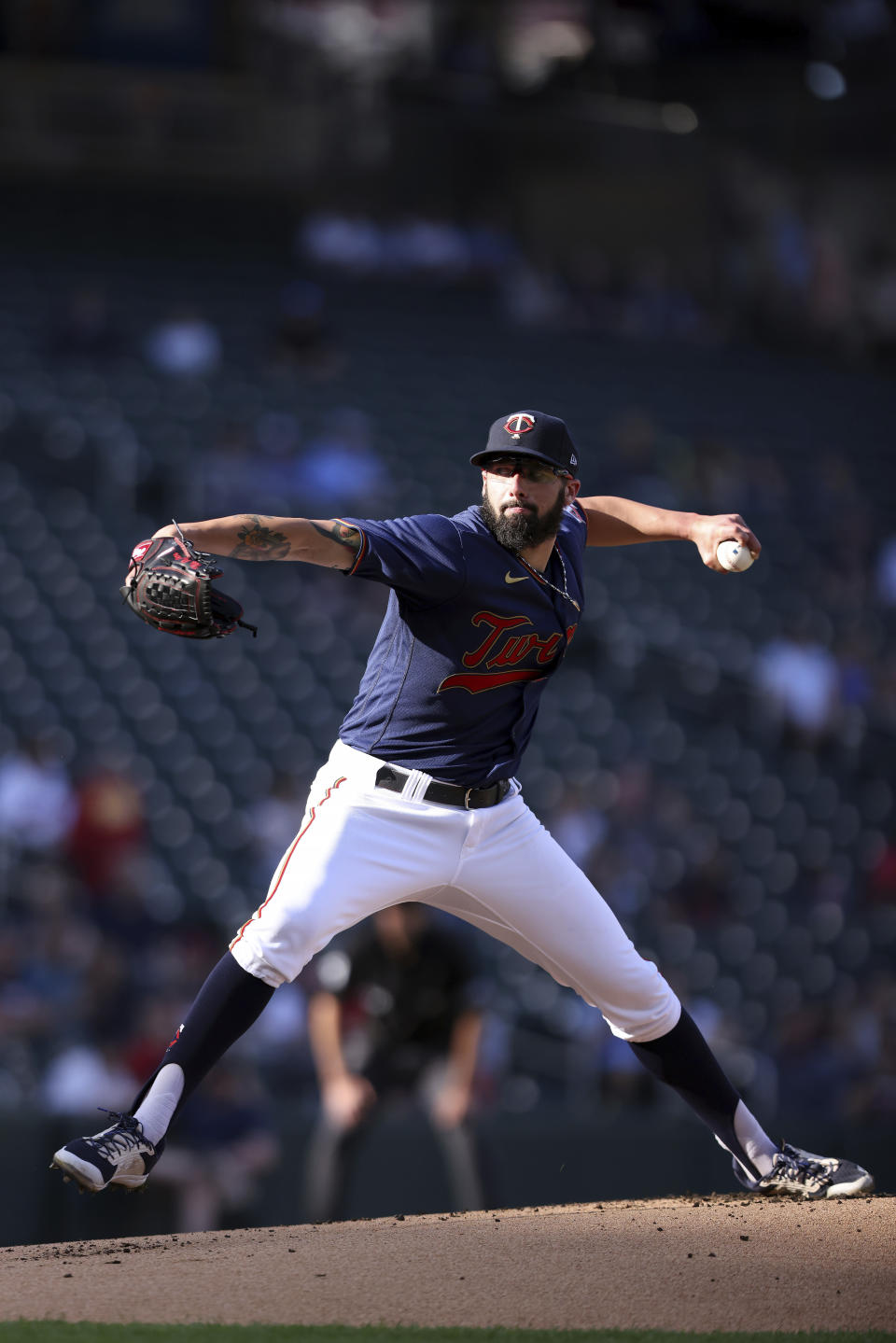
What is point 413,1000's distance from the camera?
532 centimetres

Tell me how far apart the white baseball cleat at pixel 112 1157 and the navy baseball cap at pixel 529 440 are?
1628 millimetres

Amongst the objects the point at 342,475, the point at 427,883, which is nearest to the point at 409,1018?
the point at 427,883

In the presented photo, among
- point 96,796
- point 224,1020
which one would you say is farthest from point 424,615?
point 96,796

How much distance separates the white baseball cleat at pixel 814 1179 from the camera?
3945 mm

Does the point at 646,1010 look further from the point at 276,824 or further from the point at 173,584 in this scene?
the point at 276,824

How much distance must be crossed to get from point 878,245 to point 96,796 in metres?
12.8

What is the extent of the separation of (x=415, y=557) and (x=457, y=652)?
0.83 ft

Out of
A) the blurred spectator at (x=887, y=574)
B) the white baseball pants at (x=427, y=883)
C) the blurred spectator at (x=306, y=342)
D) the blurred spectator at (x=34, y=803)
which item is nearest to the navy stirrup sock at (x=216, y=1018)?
the white baseball pants at (x=427, y=883)

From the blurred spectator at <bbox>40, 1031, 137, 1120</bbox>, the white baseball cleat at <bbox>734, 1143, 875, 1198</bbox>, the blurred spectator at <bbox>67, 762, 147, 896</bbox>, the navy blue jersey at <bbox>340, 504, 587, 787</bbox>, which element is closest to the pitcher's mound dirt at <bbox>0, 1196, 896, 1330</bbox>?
the white baseball cleat at <bbox>734, 1143, 875, 1198</bbox>

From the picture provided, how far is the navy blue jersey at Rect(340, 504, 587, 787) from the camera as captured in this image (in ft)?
11.2

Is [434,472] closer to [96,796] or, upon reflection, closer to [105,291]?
[105,291]

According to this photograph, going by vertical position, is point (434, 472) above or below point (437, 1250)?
below

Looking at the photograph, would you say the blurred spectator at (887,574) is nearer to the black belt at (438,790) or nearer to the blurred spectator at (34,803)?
the blurred spectator at (34,803)

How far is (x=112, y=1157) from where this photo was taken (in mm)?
3352
